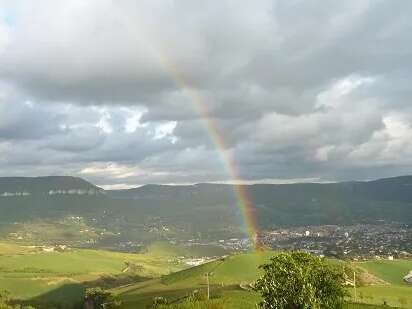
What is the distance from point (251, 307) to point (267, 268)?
74.1 metres

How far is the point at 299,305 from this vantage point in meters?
77.5

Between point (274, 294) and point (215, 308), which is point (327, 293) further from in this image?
point (215, 308)

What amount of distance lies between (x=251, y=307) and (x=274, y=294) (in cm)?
7601

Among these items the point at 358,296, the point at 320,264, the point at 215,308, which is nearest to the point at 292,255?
the point at 320,264

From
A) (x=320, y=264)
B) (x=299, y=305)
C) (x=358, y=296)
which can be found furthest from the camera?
(x=358, y=296)

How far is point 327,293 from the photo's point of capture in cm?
8169

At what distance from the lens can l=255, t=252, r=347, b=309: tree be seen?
78062 millimetres

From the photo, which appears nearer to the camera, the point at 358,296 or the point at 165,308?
the point at 165,308

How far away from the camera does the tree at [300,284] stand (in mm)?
78062

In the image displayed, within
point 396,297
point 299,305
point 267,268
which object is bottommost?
point 396,297

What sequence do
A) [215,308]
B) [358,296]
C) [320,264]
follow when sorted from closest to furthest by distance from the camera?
[320,264]
[215,308]
[358,296]

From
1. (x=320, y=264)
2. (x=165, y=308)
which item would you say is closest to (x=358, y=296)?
(x=165, y=308)

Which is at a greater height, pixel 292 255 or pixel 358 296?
pixel 292 255

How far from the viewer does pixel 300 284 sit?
260 feet
